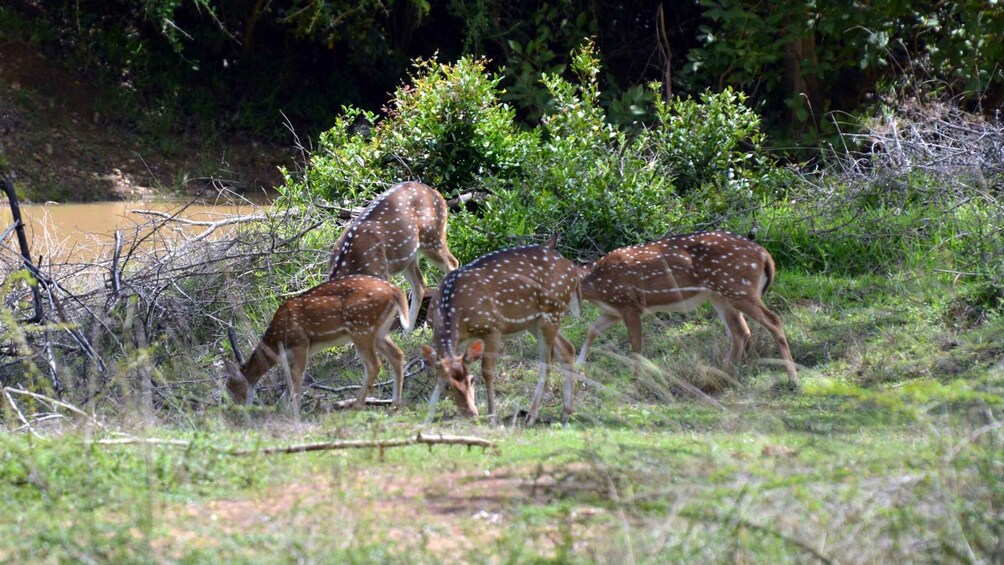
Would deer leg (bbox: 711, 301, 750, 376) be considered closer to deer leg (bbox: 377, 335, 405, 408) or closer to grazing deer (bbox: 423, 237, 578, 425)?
grazing deer (bbox: 423, 237, 578, 425)

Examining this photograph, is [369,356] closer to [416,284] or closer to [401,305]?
[401,305]

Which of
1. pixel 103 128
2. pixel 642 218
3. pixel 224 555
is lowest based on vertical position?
pixel 103 128

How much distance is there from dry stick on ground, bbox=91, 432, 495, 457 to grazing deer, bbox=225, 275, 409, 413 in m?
3.28

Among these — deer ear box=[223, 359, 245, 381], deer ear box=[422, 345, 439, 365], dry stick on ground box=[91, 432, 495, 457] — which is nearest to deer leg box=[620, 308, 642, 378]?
deer ear box=[422, 345, 439, 365]

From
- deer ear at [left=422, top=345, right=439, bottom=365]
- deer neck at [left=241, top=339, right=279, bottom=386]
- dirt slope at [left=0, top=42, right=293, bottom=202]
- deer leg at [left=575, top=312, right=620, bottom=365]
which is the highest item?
deer ear at [left=422, top=345, right=439, bottom=365]

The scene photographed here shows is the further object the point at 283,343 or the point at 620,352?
the point at 620,352

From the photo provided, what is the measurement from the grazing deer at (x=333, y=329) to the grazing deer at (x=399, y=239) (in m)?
0.70

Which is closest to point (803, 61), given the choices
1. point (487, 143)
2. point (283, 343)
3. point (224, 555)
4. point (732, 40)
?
point (732, 40)

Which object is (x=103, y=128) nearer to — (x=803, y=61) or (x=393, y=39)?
(x=393, y=39)

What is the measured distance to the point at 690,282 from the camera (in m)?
9.99

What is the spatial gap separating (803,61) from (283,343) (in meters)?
10.2

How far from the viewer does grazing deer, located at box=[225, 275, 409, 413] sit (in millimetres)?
9703

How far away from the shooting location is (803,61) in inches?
682

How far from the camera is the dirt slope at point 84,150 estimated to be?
20891mm
